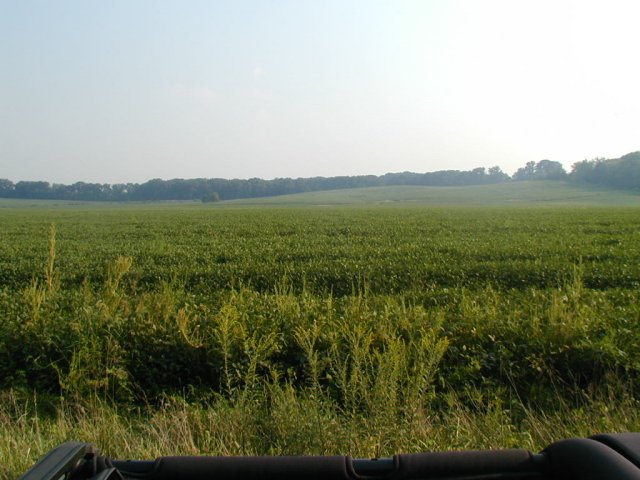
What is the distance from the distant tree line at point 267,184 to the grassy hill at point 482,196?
43.5ft

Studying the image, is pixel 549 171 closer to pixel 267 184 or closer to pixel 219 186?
pixel 267 184

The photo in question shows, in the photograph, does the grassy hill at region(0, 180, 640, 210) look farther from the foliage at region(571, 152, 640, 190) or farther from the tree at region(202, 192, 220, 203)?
the tree at region(202, 192, 220, 203)

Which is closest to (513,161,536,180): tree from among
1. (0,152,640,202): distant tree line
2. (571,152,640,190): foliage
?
(0,152,640,202): distant tree line

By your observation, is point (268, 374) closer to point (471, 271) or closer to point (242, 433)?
point (242, 433)

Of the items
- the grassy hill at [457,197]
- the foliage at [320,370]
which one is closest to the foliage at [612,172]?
the grassy hill at [457,197]

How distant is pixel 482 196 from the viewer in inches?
3816

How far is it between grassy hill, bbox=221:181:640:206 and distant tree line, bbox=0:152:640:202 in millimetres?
13259

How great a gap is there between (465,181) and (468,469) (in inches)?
5497

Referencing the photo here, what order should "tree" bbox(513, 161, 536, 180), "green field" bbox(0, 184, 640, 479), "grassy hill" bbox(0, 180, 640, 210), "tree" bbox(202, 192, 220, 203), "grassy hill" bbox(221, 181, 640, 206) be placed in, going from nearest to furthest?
Result: "green field" bbox(0, 184, 640, 479) < "grassy hill" bbox(221, 181, 640, 206) < "grassy hill" bbox(0, 180, 640, 210) < "tree" bbox(202, 192, 220, 203) < "tree" bbox(513, 161, 536, 180)

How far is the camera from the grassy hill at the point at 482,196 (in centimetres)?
8506

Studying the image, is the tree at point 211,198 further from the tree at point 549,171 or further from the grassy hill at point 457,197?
the tree at point 549,171

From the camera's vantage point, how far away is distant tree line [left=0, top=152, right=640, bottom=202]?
11850cm

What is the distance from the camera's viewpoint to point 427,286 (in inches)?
434

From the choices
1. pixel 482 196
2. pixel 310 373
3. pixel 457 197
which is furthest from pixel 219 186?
pixel 310 373
